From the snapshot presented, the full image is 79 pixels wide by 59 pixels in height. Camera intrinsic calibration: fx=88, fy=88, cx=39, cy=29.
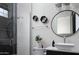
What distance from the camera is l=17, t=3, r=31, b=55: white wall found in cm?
197

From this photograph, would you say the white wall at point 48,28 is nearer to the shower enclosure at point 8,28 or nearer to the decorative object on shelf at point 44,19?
the decorative object on shelf at point 44,19

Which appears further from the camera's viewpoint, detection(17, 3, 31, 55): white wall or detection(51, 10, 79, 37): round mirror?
detection(17, 3, 31, 55): white wall

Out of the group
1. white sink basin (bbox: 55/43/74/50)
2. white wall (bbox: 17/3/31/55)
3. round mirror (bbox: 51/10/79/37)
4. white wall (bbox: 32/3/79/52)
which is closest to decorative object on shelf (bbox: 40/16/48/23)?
white wall (bbox: 32/3/79/52)

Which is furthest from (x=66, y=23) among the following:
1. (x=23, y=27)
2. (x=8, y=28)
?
(x=8, y=28)

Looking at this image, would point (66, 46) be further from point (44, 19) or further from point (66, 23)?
point (44, 19)

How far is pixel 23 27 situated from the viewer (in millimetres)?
1985

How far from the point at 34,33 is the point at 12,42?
0.52 meters

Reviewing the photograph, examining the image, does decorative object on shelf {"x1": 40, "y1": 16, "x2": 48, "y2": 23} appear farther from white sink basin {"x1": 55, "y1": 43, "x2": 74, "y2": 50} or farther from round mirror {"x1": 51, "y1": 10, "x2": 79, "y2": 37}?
white sink basin {"x1": 55, "y1": 43, "x2": 74, "y2": 50}

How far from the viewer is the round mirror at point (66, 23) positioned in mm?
1617

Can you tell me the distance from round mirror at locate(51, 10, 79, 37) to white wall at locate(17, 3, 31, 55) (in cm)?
62

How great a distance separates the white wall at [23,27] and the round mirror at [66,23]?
62cm

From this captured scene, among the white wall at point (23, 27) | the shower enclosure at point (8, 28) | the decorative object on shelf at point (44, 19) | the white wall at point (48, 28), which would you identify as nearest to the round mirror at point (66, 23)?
the white wall at point (48, 28)

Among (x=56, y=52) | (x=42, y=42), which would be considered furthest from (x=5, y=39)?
(x=56, y=52)

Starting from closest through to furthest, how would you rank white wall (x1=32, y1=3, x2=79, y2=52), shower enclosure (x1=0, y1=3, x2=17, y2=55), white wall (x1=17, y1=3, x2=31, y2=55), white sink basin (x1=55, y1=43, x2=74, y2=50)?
white sink basin (x1=55, y1=43, x2=74, y2=50) → white wall (x1=32, y1=3, x2=79, y2=52) → shower enclosure (x1=0, y1=3, x2=17, y2=55) → white wall (x1=17, y1=3, x2=31, y2=55)
